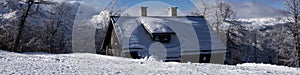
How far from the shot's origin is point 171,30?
24656 mm

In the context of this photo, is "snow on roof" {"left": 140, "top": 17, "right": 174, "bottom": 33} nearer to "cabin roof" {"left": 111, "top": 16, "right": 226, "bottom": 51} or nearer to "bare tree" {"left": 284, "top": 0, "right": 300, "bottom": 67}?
"cabin roof" {"left": 111, "top": 16, "right": 226, "bottom": 51}

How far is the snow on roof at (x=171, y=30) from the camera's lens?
77.9ft

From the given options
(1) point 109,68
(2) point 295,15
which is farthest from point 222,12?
(1) point 109,68

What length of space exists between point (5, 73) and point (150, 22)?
17.1 m

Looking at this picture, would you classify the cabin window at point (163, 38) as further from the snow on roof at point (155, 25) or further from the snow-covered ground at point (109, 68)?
the snow-covered ground at point (109, 68)

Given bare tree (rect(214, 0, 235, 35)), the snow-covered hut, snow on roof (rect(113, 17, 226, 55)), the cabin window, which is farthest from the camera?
bare tree (rect(214, 0, 235, 35))

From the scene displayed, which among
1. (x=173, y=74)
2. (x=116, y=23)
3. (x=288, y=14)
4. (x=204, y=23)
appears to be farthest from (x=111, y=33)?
(x=173, y=74)

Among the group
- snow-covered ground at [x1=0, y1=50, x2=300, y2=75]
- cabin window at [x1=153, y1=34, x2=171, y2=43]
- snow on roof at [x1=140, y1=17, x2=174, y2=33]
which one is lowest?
snow-covered ground at [x1=0, y1=50, x2=300, y2=75]

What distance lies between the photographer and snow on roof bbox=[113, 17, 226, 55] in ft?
77.9

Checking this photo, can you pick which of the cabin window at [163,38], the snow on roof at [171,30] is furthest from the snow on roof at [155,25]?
the cabin window at [163,38]

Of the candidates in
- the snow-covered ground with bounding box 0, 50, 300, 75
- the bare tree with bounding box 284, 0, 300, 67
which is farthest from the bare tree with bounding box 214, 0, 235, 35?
the snow-covered ground with bounding box 0, 50, 300, 75

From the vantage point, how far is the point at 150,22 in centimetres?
2497

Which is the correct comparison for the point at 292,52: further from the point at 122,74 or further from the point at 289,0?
the point at 122,74

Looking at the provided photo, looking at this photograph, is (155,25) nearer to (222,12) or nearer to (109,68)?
(222,12)
